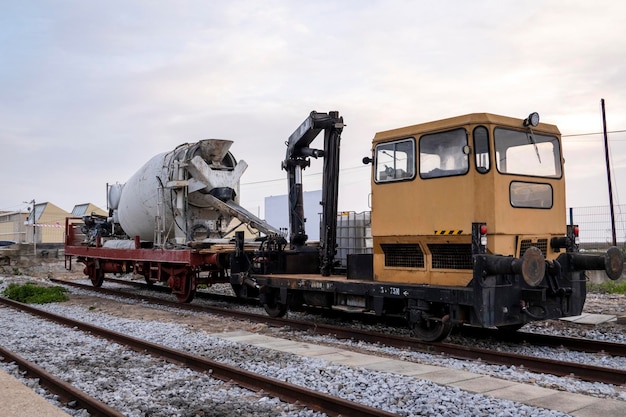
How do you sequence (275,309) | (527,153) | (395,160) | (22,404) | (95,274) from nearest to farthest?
(22,404)
(527,153)
(395,160)
(275,309)
(95,274)

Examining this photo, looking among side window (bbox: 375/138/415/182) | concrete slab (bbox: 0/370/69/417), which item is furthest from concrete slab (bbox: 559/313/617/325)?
concrete slab (bbox: 0/370/69/417)

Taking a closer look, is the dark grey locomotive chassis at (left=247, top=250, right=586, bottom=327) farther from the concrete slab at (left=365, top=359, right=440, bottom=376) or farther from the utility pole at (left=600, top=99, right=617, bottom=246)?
the utility pole at (left=600, top=99, right=617, bottom=246)

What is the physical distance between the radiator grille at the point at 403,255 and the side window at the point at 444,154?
112 cm

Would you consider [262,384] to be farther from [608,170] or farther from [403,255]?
[608,170]

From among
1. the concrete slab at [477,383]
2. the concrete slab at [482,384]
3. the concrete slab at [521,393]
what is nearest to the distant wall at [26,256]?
the concrete slab at [477,383]

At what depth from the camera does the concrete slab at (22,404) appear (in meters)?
4.96

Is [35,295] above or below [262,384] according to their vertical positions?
above

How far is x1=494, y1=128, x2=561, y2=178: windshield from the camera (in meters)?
8.12

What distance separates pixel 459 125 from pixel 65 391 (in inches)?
230

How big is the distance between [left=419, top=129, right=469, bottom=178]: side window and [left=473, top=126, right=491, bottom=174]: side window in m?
0.15

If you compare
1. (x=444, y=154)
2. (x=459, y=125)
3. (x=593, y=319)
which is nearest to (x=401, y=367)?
(x=444, y=154)

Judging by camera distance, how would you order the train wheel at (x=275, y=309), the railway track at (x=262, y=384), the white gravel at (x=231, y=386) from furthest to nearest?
the train wheel at (x=275, y=309)
the white gravel at (x=231, y=386)
the railway track at (x=262, y=384)

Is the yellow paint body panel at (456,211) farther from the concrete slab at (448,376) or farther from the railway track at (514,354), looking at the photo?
the concrete slab at (448,376)

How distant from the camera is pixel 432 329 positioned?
329 inches
